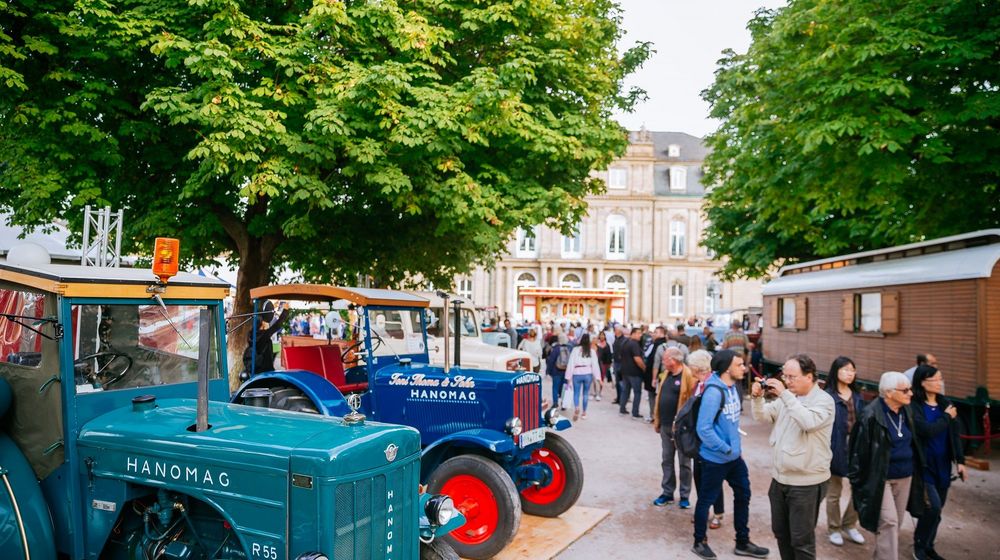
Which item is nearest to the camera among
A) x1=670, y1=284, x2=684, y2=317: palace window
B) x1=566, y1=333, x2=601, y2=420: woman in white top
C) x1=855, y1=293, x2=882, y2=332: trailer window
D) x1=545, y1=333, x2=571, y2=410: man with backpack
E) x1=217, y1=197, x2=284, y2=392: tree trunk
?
x1=217, y1=197, x2=284, y2=392: tree trunk

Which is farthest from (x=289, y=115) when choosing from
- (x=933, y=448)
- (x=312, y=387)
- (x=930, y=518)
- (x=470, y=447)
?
(x=930, y=518)

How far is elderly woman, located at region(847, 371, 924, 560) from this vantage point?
18.5 feet

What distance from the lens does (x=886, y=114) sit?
1080 cm

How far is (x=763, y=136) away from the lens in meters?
15.0

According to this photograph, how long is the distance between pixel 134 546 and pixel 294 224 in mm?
7846

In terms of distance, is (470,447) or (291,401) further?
(291,401)

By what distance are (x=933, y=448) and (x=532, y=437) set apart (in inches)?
144

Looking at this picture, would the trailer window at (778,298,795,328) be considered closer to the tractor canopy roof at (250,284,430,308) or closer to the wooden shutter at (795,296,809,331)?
the wooden shutter at (795,296,809,331)

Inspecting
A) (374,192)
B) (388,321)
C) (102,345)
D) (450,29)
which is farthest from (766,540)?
(450,29)

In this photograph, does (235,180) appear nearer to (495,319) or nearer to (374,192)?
(374,192)

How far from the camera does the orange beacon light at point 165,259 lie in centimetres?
411

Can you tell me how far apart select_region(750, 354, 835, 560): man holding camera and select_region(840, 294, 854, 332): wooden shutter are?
34.2 feet

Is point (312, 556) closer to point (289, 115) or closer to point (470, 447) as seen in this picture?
point (470, 447)

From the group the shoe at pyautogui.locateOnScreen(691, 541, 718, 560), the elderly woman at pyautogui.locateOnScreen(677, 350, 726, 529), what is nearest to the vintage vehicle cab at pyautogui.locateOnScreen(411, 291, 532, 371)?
the elderly woman at pyautogui.locateOnScreen(677, 350, 726, 529)
